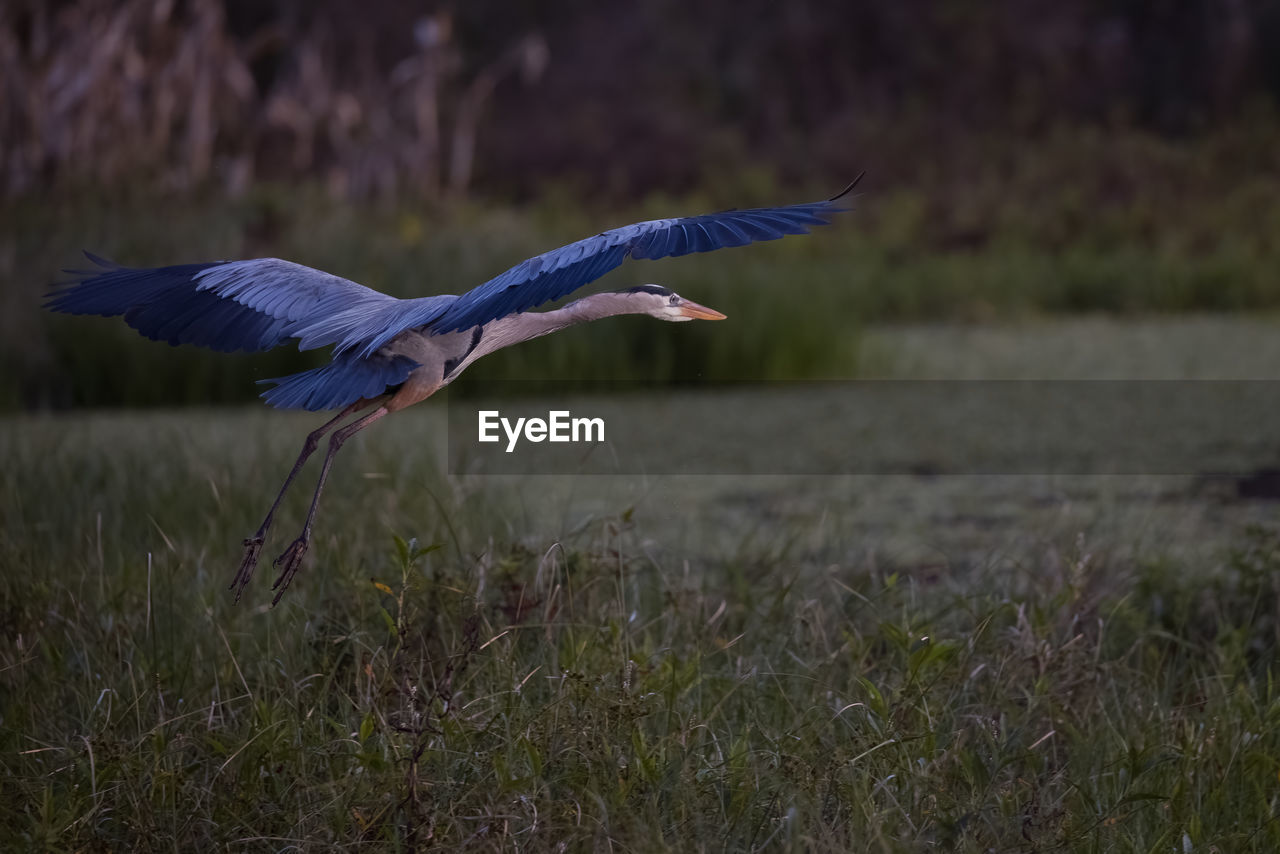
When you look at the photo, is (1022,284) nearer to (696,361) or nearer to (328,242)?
(696,361)

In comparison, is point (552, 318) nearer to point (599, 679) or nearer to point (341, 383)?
point (341, 383)

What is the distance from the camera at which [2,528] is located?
12.5ft

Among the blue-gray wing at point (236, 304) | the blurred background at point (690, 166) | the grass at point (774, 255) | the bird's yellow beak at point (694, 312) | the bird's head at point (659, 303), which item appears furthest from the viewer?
the blurred background at point (690, 166)

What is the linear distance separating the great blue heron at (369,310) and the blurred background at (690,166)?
390 cm

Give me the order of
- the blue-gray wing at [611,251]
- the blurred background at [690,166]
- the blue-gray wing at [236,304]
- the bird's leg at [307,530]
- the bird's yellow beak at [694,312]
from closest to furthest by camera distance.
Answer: the blue-gray wing at [611,251], the bird's leg at [307,530], the blue-gray wing at [236,304], the bird's yellow beak at [694,312], the blurred background at [690,166]

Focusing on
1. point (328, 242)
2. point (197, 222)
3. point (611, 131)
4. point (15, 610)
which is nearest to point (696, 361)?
point (328, 242)

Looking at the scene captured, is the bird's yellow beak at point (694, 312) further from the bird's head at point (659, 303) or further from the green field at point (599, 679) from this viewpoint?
the green field at point (599, 679)

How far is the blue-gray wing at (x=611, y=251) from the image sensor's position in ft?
7.07

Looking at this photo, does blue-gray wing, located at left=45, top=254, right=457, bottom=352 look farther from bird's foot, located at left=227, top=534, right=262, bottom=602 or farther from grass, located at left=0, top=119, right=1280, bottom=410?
grass, located at left=0, top=119, right=1280, bottom=410

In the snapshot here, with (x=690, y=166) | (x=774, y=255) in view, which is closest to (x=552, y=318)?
(x=774, y=255)

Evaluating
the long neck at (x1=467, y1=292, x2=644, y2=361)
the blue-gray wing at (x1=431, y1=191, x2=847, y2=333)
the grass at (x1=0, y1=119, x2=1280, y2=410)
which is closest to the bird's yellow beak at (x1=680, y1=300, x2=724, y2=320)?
the long neck at (x1=467, y1=292, x2=644, y2=361)

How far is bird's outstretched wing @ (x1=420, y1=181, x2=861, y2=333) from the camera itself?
2154 mm

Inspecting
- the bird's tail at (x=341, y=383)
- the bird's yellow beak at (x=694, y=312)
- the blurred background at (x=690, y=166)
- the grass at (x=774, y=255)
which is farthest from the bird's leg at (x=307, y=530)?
the grass at (x=774, y=255)

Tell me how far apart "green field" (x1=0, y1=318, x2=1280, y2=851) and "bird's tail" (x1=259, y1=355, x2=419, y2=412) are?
0.29 metres
